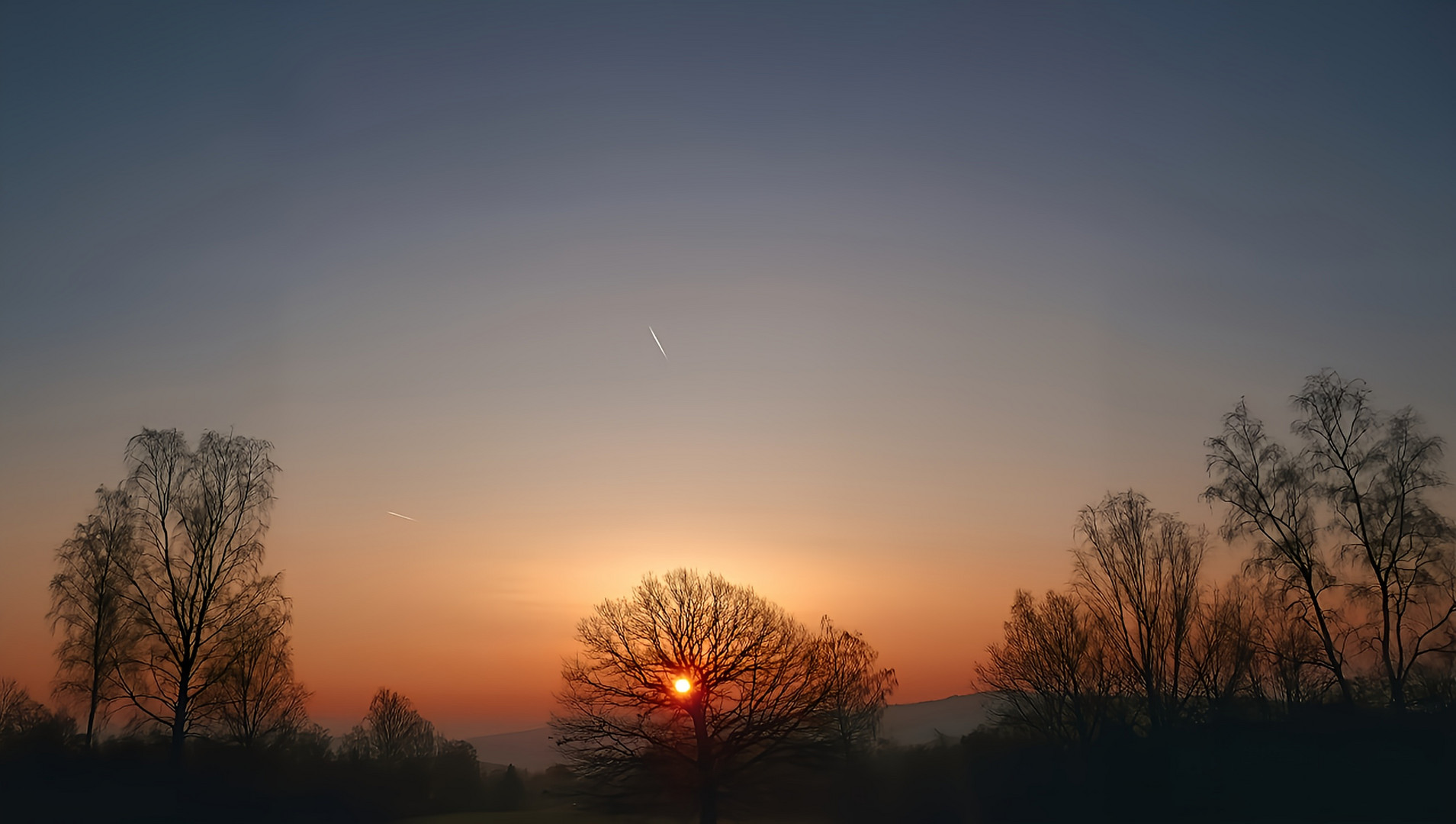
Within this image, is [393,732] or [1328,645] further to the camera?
[393,732]

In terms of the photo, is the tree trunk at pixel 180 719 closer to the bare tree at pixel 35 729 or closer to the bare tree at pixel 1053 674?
the bare tree at pixel 35 729

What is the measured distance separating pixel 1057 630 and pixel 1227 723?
14275 mm

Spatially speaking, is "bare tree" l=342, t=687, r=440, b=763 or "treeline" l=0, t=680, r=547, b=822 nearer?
"treeline" l=0, t=680, r=547, b=822

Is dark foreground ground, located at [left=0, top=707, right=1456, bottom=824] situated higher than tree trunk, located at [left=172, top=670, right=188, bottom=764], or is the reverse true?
tree trunk, located at [left=172, top=670, right=188, bottom=764]

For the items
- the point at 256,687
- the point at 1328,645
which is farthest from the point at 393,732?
the point at 1328,645

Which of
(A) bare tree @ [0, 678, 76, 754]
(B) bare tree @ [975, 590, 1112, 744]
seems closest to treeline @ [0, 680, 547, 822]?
(A) bare tree @ [0, 678, 76, 754]

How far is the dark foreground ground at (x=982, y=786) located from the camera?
35312mm

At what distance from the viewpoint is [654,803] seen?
124 feet

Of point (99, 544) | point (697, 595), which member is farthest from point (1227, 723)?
point (99, 544)

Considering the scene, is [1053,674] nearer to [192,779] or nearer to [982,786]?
[982,786]

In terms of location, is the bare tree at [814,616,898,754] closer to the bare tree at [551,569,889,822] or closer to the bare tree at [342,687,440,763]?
the bare tree at [551,569,889,822]

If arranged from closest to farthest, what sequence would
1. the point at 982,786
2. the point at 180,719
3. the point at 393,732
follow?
the point at 180,719 < the point at 982,786 < the point at 393,732

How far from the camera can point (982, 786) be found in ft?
149

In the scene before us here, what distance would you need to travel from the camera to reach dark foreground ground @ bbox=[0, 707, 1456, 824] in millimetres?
35312
